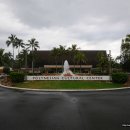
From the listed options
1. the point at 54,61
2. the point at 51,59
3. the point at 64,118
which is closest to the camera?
the point at 64,118

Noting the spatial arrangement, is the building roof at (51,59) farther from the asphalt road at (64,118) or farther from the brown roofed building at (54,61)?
the asphalt road at (64,118)

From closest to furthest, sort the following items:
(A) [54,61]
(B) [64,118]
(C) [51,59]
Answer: (B) [64,118]
(A) [54,61]
(C) [51,59]

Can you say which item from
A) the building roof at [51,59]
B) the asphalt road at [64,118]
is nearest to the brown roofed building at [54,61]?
the building roof at [51,59]

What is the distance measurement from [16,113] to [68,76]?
78.0 feet

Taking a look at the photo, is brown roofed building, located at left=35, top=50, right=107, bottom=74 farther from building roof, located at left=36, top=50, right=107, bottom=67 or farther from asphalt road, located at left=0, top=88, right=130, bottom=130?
asphalt road, located at left=0, top=88, right=130, bottom=130

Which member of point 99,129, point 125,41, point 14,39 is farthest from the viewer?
point 14,39

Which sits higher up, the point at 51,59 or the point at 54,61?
the point at 51,59

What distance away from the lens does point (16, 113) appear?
12.1m

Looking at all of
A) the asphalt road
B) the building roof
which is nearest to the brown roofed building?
the building roof

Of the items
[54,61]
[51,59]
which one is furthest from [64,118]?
[51,59]

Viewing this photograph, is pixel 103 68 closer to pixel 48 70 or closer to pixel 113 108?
pixel 48 70

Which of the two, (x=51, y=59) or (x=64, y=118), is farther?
(x=51, y=59)

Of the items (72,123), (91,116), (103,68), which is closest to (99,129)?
(72,123)

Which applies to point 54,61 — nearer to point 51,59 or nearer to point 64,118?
point 51,59
